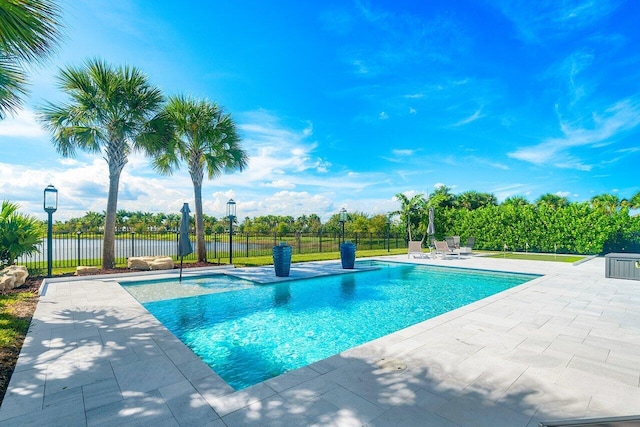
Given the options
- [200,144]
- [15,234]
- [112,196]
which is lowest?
[15,234]

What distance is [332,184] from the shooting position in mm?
23844

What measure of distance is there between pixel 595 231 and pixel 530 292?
1395cm

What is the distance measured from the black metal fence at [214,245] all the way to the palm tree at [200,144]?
8.17 ft

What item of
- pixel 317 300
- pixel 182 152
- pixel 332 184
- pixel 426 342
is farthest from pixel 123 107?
pixel 332 184

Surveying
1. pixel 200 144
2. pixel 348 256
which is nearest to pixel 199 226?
pixel 200 144

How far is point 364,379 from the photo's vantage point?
281cm

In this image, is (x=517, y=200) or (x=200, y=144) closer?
(x=200, y=144)

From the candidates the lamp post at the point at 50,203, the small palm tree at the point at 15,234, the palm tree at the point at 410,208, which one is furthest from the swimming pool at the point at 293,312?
the palm tree at the point at 410,208

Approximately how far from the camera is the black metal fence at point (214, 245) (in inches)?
488

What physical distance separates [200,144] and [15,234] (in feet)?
20.8

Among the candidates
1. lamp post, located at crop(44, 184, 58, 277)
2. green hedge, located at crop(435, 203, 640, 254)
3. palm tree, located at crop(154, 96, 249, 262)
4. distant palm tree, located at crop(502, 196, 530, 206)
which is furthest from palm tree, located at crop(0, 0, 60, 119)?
distant palm tree, located at crop(502, 196, 530, 206)

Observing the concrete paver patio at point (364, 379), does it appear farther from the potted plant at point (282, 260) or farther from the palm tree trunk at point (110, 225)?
the palm tree trunk at point (110, 225)

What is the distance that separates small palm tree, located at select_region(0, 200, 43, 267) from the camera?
804cm

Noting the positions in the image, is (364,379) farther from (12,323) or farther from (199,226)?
(199,226)
